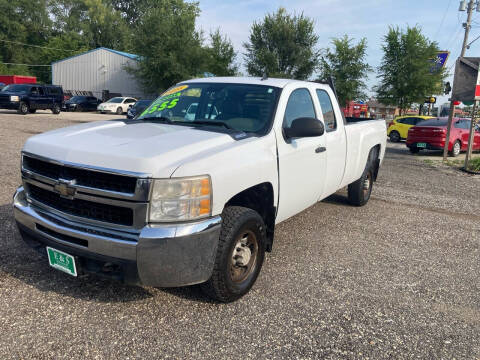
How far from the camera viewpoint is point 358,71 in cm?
3231

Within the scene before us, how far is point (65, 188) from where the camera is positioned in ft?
8.81

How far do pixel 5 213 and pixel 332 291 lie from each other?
4100 mm

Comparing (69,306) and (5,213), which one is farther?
(5,213)

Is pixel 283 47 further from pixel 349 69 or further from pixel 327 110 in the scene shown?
pixel 327 110

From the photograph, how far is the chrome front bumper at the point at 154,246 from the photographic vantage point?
97.2 inches

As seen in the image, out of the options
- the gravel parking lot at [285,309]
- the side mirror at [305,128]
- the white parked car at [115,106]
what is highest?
the white parked car at [115,106]

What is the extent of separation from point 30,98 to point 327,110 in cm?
2323

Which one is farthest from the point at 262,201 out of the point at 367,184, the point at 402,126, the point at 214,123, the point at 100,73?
the point at 100,73

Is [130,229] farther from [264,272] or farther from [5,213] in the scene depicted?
[5,213]

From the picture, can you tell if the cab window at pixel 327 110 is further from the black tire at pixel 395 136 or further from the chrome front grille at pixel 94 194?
the black tire at pixel 395 136

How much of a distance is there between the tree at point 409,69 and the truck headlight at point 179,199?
29354 millimetres

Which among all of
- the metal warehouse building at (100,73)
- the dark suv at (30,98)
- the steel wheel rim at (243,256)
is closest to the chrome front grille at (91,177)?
the steel wheel rim at (243,256)

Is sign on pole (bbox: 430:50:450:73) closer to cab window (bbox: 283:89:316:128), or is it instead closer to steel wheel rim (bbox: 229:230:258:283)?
cab window (bbox: 283:89:316:128)

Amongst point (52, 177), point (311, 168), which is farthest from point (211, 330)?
point (311, 168)
